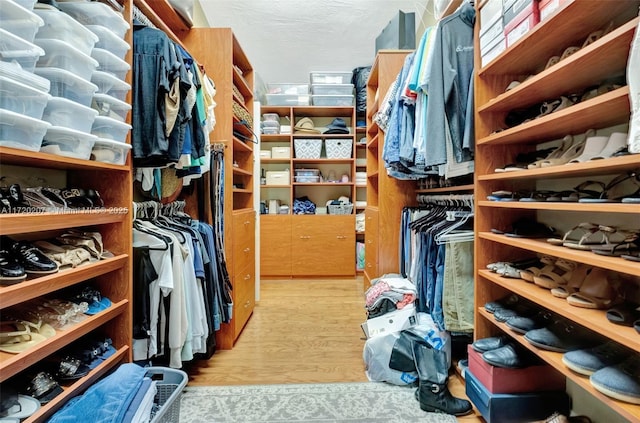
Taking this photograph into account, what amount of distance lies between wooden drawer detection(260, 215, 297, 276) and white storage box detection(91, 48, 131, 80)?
293 cm

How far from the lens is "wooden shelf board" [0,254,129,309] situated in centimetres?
83

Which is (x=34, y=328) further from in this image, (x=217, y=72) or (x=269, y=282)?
(x=269, y=282)

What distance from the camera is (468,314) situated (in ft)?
5.49

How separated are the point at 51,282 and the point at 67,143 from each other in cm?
45

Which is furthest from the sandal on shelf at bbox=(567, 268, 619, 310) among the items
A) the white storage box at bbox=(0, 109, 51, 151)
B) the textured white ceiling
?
the textured white ceiling

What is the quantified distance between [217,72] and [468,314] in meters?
2.23

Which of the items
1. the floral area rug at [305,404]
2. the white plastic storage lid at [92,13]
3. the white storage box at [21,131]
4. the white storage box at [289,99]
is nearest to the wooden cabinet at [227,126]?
the floral area rug at [305,404]

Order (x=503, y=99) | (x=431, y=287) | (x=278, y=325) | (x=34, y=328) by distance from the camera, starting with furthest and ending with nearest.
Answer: (x=278, y=325), (x=431, y=287), (x=503, y=99), (x=34, y=328)

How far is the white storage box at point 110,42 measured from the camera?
1148 mm

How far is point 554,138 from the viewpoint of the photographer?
57.3 inches

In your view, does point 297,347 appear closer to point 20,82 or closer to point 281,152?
point 20,82

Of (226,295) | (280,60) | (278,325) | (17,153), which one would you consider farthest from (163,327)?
(280,60)

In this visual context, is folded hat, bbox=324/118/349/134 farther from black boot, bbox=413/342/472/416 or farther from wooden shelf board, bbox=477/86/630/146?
black boot, bbox=413/342/472/416

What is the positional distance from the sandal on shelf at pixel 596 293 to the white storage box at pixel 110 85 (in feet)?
5.94
